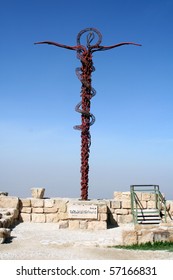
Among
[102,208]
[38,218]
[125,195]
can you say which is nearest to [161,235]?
[102,208]

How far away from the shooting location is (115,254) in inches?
320

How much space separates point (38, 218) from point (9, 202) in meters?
1.45

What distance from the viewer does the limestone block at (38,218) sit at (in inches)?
563

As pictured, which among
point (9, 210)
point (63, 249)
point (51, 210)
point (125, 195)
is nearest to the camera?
point (63, 249)

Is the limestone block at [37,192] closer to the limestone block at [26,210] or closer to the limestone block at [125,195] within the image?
the limestone block at [26,210]

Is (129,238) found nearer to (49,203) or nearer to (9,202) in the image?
(49,203)

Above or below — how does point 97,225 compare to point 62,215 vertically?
below

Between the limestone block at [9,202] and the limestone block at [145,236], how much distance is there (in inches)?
262

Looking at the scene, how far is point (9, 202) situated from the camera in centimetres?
1452

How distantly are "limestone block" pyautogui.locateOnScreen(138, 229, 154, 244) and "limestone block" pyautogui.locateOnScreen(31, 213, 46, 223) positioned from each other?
5847 mm

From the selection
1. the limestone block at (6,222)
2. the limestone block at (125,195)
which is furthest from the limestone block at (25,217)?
the limestone block at (125,195)
